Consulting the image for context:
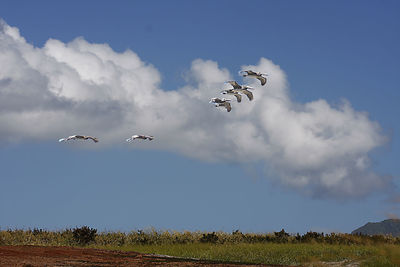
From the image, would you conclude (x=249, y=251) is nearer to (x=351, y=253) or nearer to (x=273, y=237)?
(x=351, y=253)

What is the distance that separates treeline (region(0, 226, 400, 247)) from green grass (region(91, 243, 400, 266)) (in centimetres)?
341

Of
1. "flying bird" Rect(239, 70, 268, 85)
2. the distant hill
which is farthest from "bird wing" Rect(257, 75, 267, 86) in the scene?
the distant hill

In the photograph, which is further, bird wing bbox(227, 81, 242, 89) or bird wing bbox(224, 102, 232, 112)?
bird wing bbox(224, 102, 232, 112)

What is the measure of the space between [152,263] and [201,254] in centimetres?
794

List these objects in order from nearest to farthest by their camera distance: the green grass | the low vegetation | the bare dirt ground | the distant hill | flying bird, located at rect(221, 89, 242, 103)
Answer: the bare dirt ground → the green grass → the low vegetation → flying bird, located at rect(221, 89, 242, 103) → the distant hill

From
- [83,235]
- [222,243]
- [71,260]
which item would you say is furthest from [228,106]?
[71,260]

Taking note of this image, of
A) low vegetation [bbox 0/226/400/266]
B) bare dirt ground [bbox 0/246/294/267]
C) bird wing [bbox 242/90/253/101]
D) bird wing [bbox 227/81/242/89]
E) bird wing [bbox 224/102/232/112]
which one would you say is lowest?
bare dirt ground [bbox 0/246/294/267]

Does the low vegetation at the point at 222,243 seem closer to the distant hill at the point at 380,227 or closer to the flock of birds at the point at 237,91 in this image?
the flock of birds at the point at 237,91

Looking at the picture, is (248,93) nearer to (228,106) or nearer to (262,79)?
Result: (262,79)

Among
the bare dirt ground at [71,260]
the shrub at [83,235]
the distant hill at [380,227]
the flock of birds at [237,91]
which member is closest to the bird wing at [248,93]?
the flock of birds at [237,91]

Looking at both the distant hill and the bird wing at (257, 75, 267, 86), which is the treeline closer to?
the bird wing at (257, 75, 267, 86)

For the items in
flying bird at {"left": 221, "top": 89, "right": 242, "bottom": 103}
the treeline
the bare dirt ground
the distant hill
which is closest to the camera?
the bare dirt ground

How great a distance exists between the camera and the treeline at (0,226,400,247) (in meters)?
30.7

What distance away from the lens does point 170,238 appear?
106 ft
